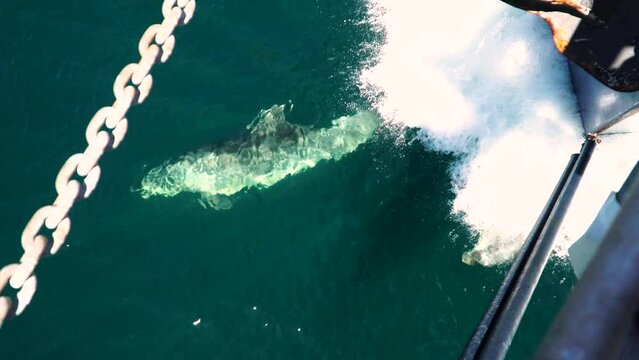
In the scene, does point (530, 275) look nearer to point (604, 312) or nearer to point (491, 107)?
point (604, 312)

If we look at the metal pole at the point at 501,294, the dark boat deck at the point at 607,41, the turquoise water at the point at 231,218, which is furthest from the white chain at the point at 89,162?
the metal pole at the point at 501,294

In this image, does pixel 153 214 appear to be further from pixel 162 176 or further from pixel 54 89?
pixel 54 89

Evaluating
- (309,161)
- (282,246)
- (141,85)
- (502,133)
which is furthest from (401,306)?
(141,85)

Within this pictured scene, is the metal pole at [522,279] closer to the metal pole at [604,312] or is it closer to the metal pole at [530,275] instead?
the metal pole at [530,275]

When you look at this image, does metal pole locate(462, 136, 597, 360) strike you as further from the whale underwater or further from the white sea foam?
the whale underwater

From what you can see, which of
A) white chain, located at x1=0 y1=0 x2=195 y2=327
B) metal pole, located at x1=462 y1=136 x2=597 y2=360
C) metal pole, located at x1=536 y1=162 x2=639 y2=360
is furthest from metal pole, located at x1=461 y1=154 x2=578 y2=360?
white chain, located at x1=0 y1=0 x2=195 y2=327

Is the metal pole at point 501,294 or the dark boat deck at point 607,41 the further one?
the dark boat deck at point 607,41
